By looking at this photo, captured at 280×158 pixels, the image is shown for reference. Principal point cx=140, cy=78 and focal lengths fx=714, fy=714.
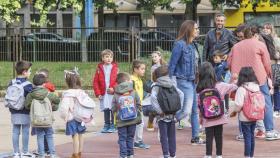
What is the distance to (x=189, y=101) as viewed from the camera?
37.8 ft

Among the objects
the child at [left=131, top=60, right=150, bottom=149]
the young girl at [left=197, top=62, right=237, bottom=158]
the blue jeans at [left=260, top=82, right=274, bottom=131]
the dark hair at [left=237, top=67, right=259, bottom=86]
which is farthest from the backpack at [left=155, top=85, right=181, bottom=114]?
the blue jeans at [left=260, top=82, right=274, bottom=131]

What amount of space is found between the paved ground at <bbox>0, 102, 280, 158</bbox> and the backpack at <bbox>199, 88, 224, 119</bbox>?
90 centimetres

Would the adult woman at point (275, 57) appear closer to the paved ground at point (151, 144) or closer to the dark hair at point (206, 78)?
the paved ground at point (151, 144)

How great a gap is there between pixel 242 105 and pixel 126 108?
1716mm

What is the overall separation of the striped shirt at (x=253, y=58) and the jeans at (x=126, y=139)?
230cm

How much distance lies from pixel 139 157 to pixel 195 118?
1.34 m

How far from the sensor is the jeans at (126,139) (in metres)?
10.7

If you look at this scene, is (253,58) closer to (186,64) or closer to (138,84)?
(186,64)

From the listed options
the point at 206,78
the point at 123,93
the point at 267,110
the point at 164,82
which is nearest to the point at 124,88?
the point at 123,93

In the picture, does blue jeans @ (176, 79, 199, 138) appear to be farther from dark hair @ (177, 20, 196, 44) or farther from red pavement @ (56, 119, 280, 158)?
dark hair @ (177, 20, 196, 44)

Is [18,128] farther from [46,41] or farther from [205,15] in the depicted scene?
[205,15]

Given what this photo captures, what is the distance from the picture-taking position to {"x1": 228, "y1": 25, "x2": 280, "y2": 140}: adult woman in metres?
12.0

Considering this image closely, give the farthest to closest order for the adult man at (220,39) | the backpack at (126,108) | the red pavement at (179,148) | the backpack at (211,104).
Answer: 1. the adult man at (220,39)
2. the red pavement at (179,148)
3. the backpack at (126,108)
4. the backpack at (211,104)

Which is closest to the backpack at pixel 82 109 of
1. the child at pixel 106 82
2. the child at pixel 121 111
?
the child at pixel 121 111
